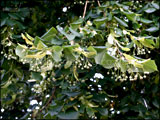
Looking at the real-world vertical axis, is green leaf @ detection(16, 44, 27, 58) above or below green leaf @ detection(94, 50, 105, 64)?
above

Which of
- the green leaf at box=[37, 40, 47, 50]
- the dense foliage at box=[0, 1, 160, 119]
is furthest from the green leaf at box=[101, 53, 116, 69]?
the green leaf at box=[37, 40, 47, 50]

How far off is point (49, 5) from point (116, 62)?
119 cm

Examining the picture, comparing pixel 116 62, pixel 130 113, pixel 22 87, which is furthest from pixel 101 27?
pixel 22 87

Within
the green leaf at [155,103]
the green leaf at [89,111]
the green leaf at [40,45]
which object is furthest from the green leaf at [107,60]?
the green leaf at [155,103]

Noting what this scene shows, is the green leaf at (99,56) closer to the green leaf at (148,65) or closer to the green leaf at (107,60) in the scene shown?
the green leaf at (107,60)

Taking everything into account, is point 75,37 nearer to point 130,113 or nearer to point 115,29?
point 115,29

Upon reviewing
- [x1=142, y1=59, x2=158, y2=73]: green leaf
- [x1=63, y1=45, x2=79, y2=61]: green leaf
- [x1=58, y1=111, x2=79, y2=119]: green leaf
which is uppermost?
[x1=63, y1=45, x2=79, y2=61]: green leaf

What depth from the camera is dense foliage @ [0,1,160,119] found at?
104cm

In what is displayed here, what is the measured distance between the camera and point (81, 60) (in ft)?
4.23

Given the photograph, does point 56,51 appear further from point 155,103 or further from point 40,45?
point 155,103

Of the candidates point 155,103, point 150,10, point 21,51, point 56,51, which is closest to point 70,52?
point 56,51

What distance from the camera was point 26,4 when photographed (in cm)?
197

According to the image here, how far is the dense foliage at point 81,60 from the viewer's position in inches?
40.8

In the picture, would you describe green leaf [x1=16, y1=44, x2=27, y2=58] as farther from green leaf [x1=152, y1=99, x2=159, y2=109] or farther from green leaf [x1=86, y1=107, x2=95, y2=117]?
green leaf [x1=152, y1=99, x2=159, y2=109]
